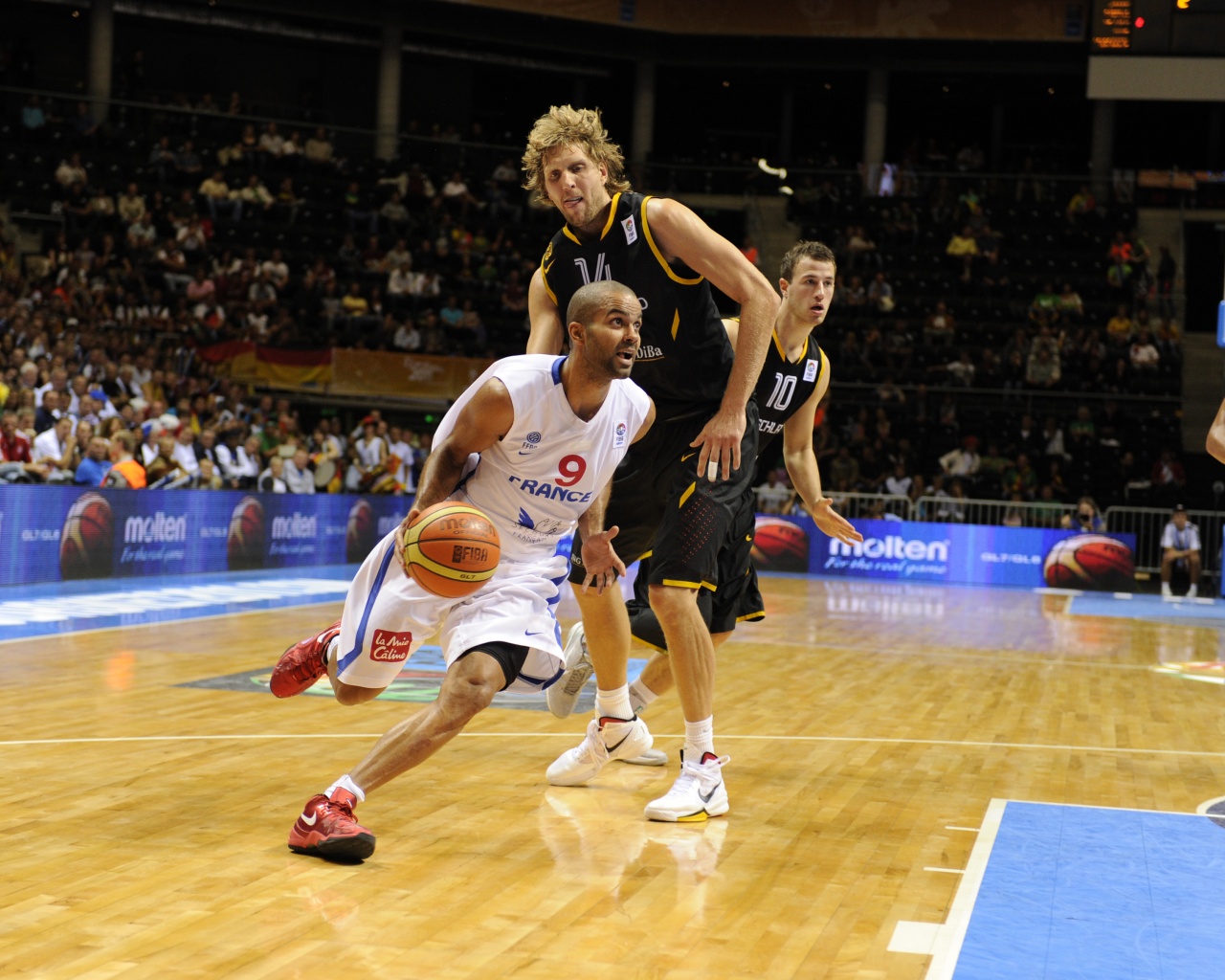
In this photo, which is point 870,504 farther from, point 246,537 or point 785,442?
point 785,442

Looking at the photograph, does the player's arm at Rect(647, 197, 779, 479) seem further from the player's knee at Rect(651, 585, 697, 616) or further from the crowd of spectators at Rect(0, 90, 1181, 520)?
the crowd of spectators at Rect(0, 90, 1181, 520)

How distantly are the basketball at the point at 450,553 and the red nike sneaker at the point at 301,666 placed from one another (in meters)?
0.86

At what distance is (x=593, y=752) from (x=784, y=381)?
1.72 metres

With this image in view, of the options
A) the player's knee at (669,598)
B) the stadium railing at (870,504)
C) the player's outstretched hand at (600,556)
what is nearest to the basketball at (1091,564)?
the stadium railing at (870,504)

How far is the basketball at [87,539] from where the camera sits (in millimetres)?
12930

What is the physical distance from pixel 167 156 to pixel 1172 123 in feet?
68.9

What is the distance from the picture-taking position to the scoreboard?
14.2 m

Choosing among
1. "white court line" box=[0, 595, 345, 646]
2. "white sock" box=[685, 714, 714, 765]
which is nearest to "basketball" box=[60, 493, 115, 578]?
"white court line" box=[0, 595, 345, 646]

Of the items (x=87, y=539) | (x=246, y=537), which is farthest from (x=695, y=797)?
(x=246, y=537)

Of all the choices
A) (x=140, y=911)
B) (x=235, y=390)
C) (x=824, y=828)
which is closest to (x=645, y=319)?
(x=824, y=828)

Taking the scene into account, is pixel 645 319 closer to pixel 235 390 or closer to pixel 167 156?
pixel 235 390

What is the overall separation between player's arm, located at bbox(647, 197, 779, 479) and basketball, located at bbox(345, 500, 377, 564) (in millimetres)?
13610

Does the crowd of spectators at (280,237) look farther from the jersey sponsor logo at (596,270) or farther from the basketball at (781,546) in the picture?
the jersey sponsor logo at (596,270)

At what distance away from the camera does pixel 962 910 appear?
3.66 meters
